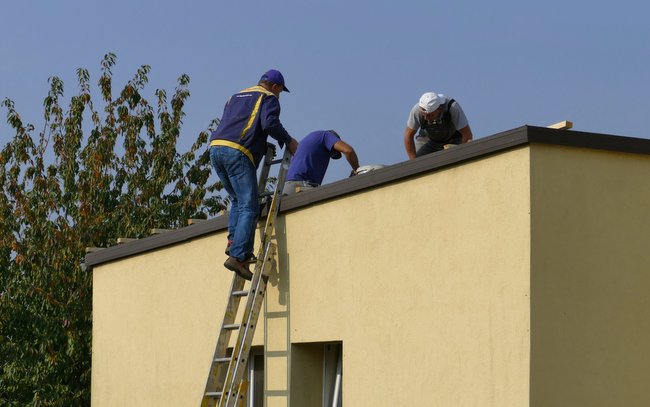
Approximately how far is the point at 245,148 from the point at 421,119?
1.97m

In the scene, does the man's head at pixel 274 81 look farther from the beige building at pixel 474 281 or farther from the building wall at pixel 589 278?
the building wall at pixel 589 278

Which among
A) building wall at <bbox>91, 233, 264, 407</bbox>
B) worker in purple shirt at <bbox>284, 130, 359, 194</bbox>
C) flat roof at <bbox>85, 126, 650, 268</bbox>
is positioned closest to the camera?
flat roof at <bbox>85, 126, 650, 268</bbox>

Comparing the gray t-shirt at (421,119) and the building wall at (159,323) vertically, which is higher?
the gray t-shirt at (421,119)

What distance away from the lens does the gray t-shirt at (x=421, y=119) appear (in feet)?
39.8

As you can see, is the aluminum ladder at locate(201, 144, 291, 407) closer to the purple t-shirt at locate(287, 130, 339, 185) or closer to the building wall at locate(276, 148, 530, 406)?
the building wall at locate(276, 148, 530, 406)

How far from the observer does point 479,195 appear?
30.1 feet

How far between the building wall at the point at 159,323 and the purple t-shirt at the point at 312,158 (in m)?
1.09

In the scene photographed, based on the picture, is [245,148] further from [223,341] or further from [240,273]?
[223,341]

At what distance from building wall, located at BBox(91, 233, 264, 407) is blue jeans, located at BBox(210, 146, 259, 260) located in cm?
107

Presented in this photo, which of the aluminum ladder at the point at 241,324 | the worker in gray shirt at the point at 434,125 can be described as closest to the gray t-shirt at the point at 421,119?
the worker in gray shirt at the point at 434,125

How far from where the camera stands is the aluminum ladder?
36.6ft

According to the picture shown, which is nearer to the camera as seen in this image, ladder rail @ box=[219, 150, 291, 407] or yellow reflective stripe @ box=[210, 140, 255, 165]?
ladder rail @ box=[219, 150, 291, 407]

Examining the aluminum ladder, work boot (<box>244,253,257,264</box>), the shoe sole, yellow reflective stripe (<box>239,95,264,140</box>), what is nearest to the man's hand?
the aluminum ladder

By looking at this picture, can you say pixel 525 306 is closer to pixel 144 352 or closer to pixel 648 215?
pixel 648 215
